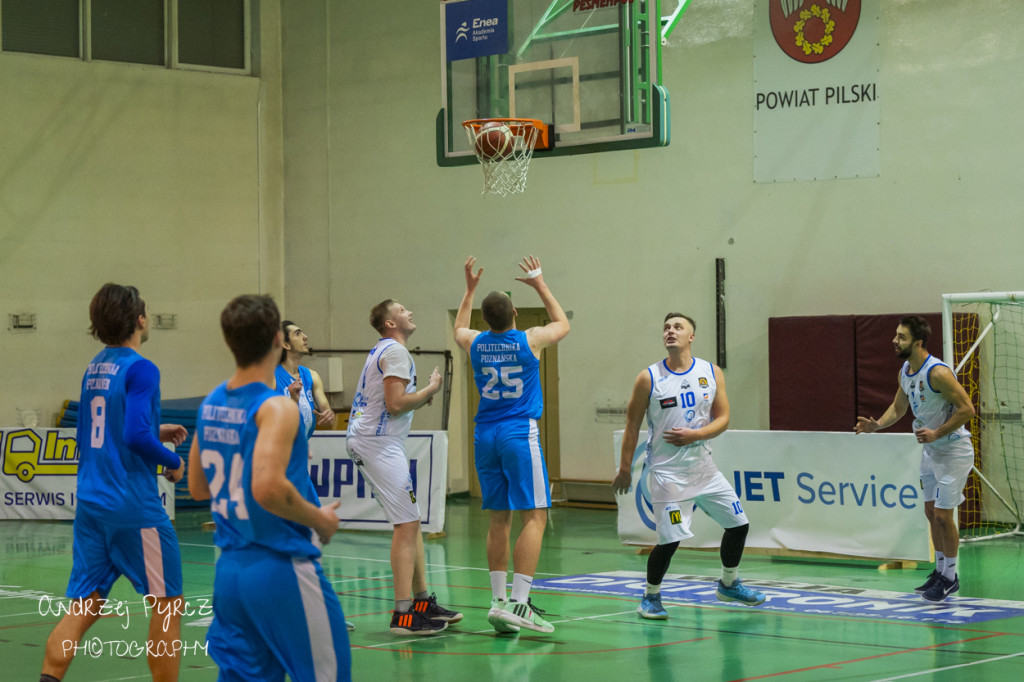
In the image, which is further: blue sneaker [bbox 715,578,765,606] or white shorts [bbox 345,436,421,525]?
blue sneaker [bbox 715,578,765,606]

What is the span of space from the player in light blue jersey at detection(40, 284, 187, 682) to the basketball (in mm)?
6377

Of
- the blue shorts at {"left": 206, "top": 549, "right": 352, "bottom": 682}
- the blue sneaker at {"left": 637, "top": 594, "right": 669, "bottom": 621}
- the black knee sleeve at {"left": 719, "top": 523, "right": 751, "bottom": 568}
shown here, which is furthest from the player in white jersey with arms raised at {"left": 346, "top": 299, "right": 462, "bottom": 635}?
the blue shorts at {"left": 206, "top": 549, "right": 352, "bottom": 682}

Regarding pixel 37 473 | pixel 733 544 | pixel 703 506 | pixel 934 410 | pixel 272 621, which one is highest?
pixel 934 410

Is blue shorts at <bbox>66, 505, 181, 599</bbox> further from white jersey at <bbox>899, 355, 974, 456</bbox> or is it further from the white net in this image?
the white net

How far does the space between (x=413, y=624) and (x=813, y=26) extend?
10196 millimetres

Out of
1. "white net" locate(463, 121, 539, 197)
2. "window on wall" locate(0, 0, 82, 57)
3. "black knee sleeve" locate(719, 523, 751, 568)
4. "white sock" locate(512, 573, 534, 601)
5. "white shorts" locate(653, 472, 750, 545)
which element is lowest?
"white sock" locate(512, 573, 534, 601)

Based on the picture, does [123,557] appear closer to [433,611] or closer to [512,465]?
[512,465]

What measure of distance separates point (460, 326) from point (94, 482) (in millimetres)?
3387

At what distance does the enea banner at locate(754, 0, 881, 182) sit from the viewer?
15273 mm

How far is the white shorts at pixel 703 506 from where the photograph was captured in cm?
875

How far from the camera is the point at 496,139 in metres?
11.9

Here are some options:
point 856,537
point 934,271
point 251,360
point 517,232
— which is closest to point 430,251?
point 517,232

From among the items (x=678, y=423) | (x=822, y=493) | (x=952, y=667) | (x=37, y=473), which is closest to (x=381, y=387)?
(x=678, y=423)

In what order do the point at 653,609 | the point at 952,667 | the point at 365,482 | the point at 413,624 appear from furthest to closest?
the point at 365,482 → the point at 653,609 → the point at 413,624 → the point at 952,667
